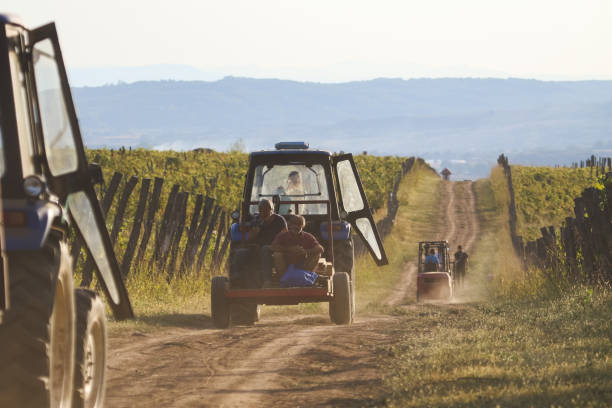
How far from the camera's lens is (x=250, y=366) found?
9.43m

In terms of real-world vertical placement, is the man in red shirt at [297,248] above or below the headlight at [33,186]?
below

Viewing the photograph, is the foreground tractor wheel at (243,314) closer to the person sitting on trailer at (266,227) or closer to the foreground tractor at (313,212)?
the foreground tractor at (313,212)

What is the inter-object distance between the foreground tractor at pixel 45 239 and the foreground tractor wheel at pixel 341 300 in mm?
7866

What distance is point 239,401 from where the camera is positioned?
7645mm

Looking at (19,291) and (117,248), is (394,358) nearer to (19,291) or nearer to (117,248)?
(19,291)

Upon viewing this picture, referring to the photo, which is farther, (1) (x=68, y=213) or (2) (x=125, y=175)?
(2) (x=125, y=175)

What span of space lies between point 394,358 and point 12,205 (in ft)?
18.9

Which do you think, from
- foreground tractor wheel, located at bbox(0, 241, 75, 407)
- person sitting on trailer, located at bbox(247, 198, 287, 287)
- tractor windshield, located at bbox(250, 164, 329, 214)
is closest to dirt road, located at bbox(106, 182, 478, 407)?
person sitting on trailer, located at bbox(247, 198, 287, 287)

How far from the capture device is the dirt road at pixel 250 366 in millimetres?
7785

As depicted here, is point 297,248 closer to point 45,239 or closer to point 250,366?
point 250,366

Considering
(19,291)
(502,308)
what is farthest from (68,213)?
(502,308)

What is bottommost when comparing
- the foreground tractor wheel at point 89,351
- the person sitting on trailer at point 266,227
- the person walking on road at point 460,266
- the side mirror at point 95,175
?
the person walking on road at point 460,266

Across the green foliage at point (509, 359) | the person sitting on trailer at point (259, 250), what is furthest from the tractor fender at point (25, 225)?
the person sitting on trailer at point (259, 250)

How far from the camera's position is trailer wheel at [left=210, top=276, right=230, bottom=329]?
46.6 feet
